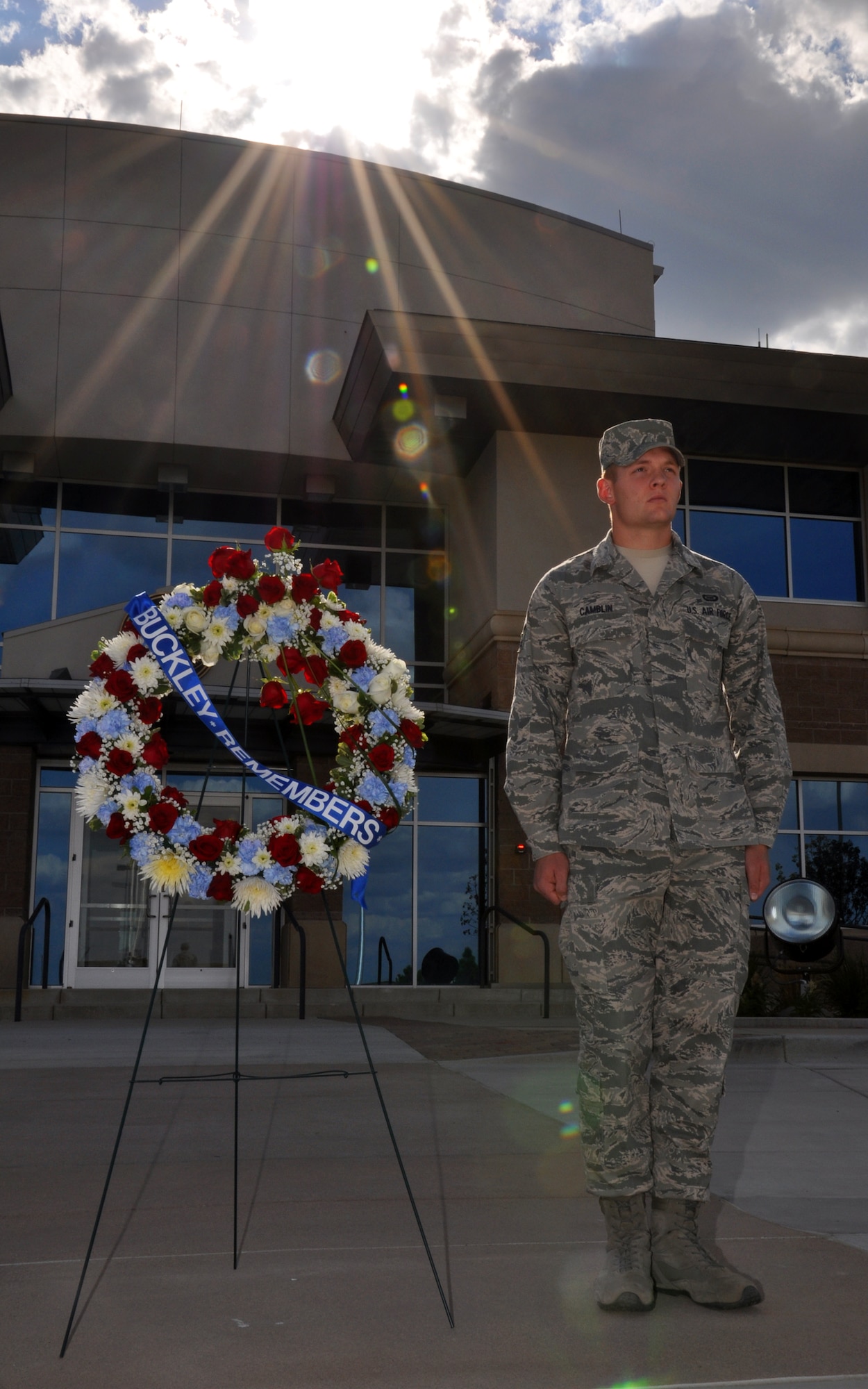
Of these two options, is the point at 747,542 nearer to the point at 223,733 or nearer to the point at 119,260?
the point at 119,260

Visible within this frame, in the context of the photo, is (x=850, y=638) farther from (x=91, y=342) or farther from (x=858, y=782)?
(x=91, y=342)

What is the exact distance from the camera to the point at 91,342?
19.5 m

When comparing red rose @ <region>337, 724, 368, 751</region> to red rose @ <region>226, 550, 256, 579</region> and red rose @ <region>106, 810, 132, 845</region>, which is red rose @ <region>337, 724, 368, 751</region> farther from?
red rose @ <region>106, 810, 132, 845</region>

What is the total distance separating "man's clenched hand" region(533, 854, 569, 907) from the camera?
11.1 ft

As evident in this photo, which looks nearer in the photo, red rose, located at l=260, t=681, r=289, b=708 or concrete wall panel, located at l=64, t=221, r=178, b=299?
red rose, located at l=260, t=681, r=289, b=708

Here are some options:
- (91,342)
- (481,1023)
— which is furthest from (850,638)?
(91,342)

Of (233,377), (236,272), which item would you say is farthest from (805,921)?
(236,272)

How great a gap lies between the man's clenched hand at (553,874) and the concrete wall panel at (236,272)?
18116 millimetres

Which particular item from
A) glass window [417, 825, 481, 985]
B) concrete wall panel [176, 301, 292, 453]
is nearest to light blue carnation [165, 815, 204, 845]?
glass window [417, 825, 481, 985]

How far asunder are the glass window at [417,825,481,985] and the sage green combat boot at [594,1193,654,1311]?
15.8 meters

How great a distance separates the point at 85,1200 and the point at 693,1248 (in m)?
2.41

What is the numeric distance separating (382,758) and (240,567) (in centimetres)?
79

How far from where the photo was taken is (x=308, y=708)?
4242mm

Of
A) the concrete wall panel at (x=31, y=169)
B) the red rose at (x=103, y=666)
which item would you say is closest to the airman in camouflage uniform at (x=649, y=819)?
the red rose at (x=103, y=666)
